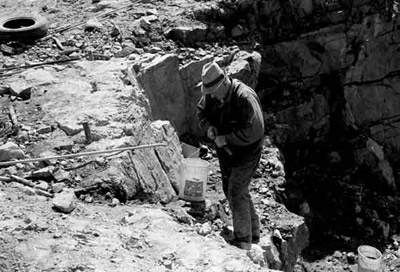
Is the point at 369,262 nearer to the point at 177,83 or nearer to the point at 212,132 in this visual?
the point at 212,132

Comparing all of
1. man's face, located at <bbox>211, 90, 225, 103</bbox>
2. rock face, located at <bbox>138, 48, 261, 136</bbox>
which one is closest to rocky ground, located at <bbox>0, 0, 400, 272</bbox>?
rock face, located at <bbox>138, 48, 261, 136</bbox>

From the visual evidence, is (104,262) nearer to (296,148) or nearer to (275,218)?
(275,218)

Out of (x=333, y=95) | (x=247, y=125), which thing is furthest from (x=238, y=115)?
(x=333, y=95)

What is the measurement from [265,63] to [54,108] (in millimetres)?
5945

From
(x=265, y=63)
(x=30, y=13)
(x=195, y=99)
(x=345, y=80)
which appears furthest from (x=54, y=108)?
(x=345, y=80)

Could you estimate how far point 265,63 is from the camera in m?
12.2

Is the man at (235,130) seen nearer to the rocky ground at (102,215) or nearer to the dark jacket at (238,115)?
the dark jacket at (238,115)

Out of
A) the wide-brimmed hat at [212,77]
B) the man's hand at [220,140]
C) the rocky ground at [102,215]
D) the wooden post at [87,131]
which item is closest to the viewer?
the rocky ground at [102,215]

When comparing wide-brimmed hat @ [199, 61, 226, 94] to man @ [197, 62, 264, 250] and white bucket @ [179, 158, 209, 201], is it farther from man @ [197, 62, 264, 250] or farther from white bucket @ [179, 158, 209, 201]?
white bucket @ [179, 158, 209, 201]

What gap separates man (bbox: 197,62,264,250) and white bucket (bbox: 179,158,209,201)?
395mm

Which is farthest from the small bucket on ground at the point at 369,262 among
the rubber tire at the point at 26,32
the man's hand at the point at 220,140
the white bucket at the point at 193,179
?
the rubber tire at the point at 26,32

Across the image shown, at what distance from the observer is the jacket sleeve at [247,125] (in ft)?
18.2

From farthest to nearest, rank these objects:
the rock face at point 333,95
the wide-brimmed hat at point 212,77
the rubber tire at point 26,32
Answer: the rock face at point 333,95, the rubber tire at point 26,32, the wide-brimmed hat at point 212,77

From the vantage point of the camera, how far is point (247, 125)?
18.3ft
